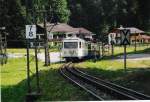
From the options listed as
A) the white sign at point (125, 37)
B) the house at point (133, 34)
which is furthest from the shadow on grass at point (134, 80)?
the house at point (133, 34)

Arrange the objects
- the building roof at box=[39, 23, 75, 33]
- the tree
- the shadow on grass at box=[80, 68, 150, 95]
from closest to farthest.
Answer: the shadow on grass at box=[80, 68, 150, 95], the tree, the building roof at box=[39, 23, 75, 33]

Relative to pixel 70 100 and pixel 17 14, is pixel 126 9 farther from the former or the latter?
pixel 17 14

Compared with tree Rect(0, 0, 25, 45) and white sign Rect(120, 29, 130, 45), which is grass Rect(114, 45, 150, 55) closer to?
tree Rect(0, 0, 25, 45)

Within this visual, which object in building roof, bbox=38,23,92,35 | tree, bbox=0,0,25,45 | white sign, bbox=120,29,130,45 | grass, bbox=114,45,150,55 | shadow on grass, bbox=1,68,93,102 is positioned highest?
tree, bbox=0,0,25,45

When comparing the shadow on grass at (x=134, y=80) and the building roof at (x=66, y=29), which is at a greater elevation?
the building roof at (x=66, y=29)

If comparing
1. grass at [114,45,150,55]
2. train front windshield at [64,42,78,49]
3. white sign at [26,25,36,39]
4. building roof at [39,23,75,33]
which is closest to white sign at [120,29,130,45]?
white sign at [26,25,36,39]

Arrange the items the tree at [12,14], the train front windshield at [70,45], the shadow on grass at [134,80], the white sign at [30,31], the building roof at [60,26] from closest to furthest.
→ the white sign at [30,31] → the shadow on grass at [134,80] → the tree at [12,14] → the building roof at [60,26] → the train front windshield at [70,45]

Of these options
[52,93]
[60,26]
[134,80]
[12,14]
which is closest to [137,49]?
[12,14]

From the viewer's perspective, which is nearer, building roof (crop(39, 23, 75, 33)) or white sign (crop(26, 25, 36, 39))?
white sign (crop(26, 25, 36, 39))

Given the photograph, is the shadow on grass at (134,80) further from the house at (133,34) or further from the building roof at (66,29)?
the building roof at (66,29)

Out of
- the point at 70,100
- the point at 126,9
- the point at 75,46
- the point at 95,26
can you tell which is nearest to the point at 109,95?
the point at 70,100

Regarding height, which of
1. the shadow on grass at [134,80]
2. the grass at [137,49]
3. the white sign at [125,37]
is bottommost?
→ the shadow on grass at [134,80]

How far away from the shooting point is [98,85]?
70.2 ft

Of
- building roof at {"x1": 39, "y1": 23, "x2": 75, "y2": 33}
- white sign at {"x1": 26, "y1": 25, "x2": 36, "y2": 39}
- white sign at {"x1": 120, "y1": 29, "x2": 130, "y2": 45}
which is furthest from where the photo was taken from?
building roof at {"x1": 39, "y1": 23, "x2": 75, "y2": 33}
